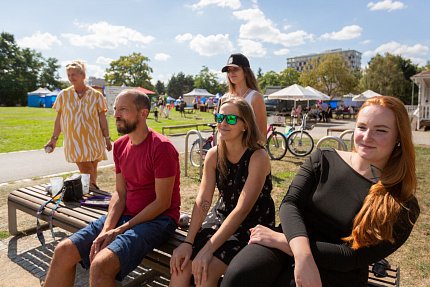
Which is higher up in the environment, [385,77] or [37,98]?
[385,77]

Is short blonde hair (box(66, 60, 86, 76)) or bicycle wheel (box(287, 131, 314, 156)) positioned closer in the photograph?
short blonde hair (box(66, 60, 86, 76))

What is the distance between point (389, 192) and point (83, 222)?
96.9 inches

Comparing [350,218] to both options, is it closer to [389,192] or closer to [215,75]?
[389,192]

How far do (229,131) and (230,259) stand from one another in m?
0.89

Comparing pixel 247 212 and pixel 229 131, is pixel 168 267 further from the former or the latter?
pixel 229 131

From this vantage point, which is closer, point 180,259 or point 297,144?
point 180,259

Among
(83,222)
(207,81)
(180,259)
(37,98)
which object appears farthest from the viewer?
(207,81)

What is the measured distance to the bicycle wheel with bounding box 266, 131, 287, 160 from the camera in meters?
9.51

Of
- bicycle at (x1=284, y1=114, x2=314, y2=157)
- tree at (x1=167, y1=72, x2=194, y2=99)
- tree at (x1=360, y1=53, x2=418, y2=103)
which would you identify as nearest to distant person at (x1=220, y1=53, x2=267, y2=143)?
bicycle at (x1=284, y1=114, x2=314, y2=157)

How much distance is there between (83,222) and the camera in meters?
3.05

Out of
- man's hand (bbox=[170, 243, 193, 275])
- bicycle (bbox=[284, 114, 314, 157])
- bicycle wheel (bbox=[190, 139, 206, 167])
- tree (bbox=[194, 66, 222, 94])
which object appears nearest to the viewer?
man's hand (bbox=[170, 243, 193, 275])

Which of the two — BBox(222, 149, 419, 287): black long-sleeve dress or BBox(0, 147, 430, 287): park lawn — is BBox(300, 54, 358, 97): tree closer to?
BBox(0, 147, 430, 287): park lawn

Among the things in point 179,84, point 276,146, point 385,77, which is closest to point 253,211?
point 276,146

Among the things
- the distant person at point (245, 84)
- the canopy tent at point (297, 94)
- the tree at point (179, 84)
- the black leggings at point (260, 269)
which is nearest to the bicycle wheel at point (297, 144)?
the distant person at point (245, 84)
